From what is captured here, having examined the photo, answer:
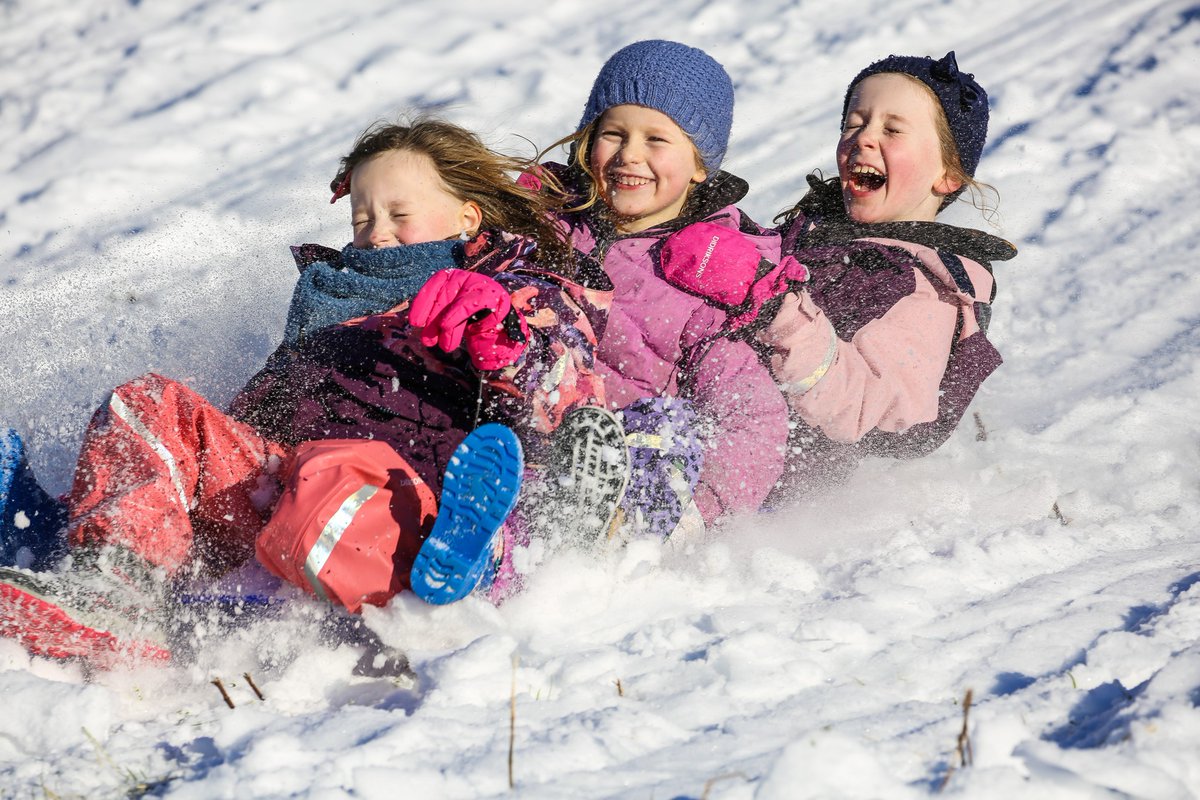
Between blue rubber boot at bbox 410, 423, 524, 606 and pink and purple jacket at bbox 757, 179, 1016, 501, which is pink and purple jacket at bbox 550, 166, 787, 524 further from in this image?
blue rubber boot at bbox 410, 423, 524, 606

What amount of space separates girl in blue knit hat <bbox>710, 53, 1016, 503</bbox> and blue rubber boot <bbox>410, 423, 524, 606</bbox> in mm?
864

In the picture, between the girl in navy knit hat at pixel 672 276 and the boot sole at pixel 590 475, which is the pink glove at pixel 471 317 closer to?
the boot sole at pixel 590 475

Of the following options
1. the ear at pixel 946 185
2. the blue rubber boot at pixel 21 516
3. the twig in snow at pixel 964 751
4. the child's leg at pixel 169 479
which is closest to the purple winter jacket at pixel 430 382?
the child's leg at pixel 169 479

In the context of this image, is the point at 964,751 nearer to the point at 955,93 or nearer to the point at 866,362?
the point at 866,362

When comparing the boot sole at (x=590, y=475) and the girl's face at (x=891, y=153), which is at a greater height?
the girl's face at (x=891, y=153)

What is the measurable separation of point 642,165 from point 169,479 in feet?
5.08

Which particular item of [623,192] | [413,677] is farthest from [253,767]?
[623,192]

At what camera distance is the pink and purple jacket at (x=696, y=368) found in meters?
2.59

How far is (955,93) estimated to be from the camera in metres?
3.24

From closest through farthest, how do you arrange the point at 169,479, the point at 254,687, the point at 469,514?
the point at 254,687, the point at 469,514, the point at 169,479

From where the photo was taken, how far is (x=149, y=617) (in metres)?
1.98

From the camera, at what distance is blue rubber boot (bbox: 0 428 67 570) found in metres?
2.28

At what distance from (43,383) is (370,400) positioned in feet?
4.96

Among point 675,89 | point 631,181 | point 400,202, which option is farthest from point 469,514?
point 675,89
